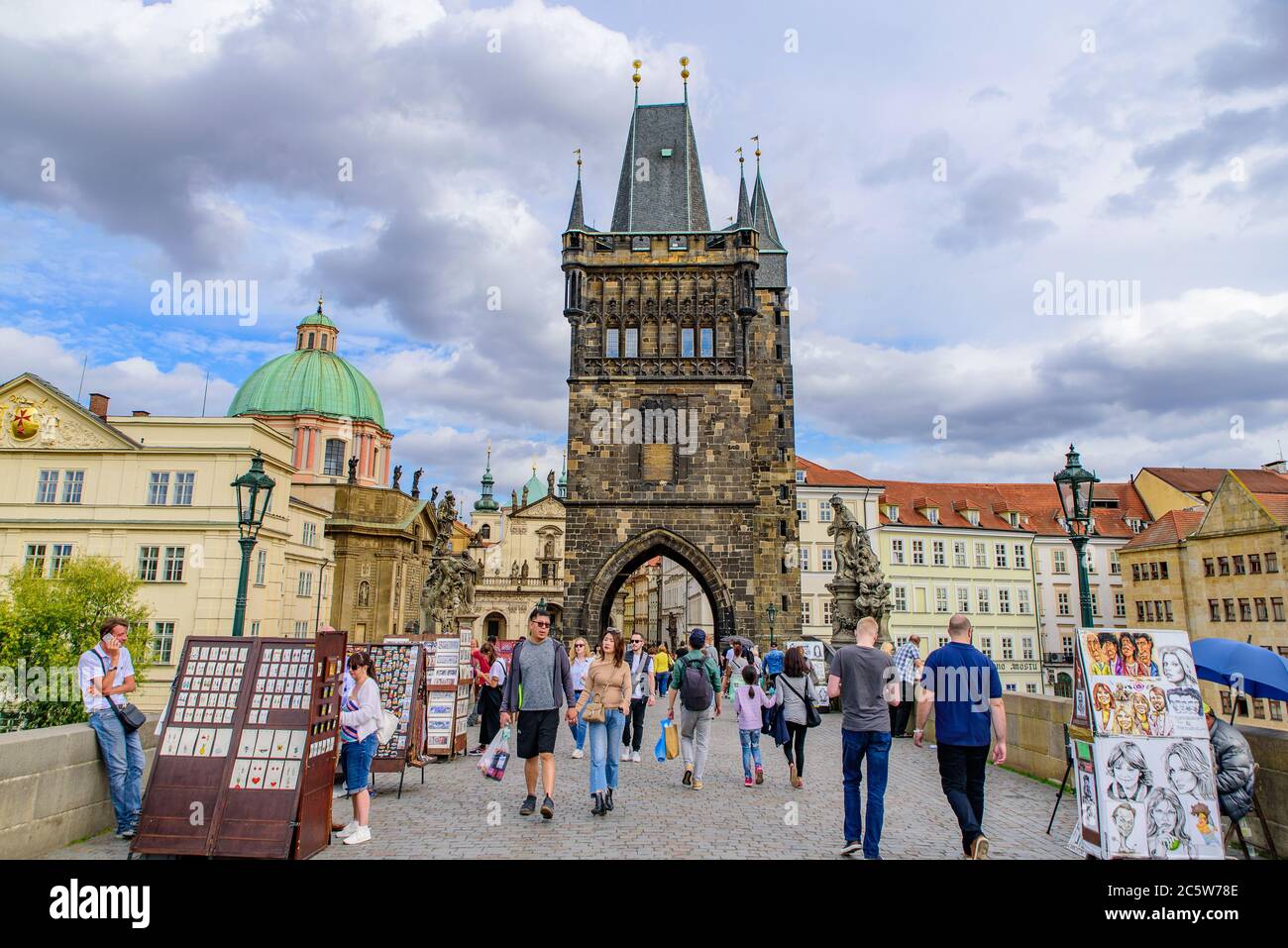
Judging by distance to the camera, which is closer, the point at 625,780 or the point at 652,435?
the point at 625,780

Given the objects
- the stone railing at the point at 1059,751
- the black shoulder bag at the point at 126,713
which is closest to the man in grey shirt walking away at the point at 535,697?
the black shoulder bag at the point at 126,713

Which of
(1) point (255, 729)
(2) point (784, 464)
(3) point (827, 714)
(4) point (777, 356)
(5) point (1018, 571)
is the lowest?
(3) point (827, 714)

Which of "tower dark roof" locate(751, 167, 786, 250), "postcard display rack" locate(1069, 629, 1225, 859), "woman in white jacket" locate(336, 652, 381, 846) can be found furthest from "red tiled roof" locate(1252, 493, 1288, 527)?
"woman in white jacket" locate(336, 652, 381, 846)

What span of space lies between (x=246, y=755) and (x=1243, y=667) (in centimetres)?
732

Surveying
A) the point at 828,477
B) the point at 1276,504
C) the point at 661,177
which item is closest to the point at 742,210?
the point at 661,177

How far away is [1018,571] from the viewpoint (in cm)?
4556

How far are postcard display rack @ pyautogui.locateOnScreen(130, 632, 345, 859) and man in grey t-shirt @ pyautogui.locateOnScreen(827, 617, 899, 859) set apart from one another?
3.85 metres

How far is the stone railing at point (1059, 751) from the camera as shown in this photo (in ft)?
19.0

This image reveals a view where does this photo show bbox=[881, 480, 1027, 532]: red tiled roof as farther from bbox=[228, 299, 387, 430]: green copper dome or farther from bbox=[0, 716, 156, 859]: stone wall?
bbox=[0, 716, 156, 859]: stone wall

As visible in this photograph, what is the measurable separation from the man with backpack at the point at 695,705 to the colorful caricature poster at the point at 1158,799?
13.1ft

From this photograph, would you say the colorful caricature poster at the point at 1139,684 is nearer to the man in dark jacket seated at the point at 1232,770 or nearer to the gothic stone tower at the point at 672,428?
the man in dark jacket seated at the point at 1232,770

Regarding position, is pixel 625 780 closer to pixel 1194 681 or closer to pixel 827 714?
pixel 1194 681

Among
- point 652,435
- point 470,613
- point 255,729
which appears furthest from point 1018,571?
point 255,729
